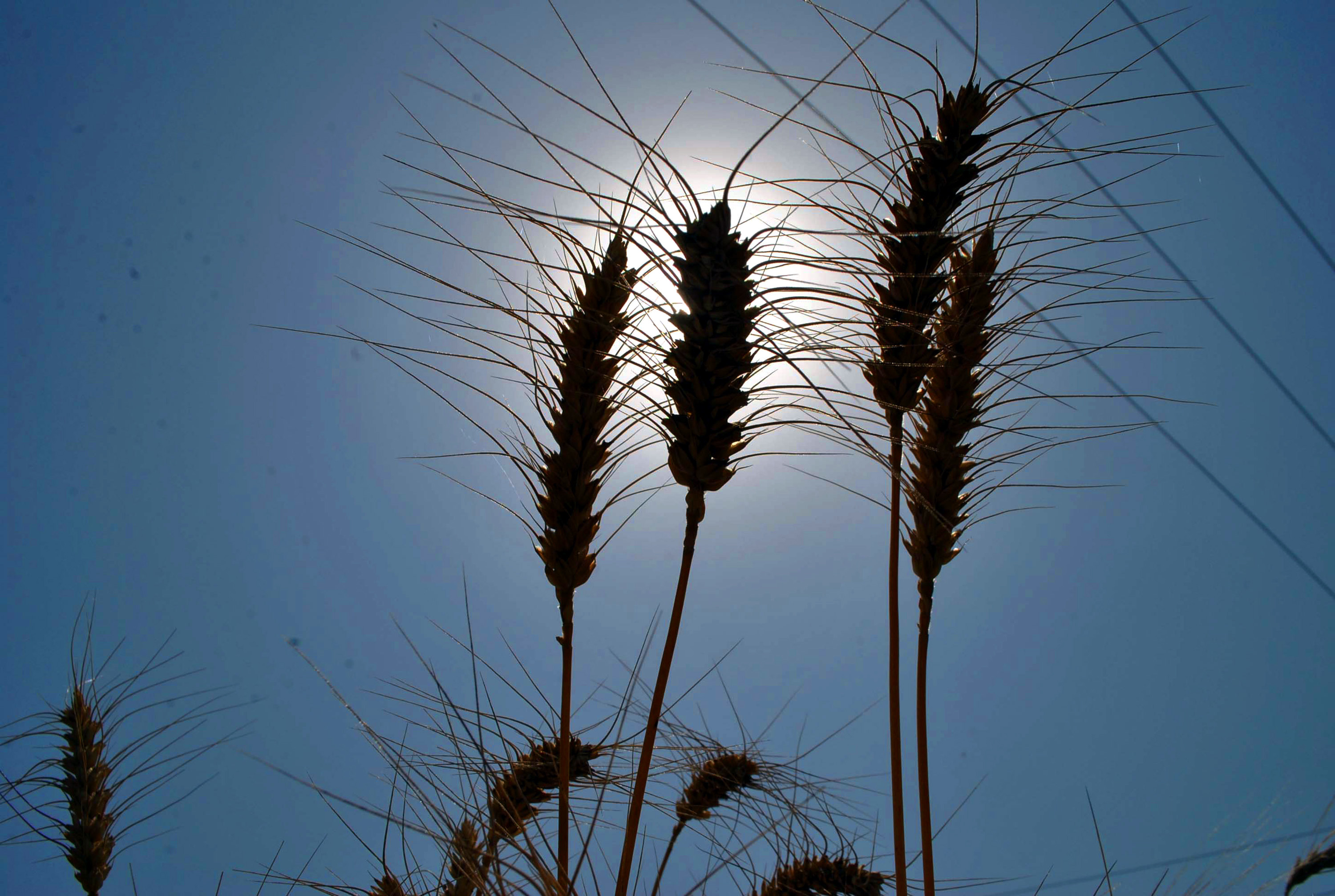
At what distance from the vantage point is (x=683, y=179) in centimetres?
96

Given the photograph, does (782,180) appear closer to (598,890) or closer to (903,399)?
(903,399)

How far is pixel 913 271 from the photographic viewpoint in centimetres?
108

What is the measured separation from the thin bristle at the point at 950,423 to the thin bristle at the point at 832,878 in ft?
2.44

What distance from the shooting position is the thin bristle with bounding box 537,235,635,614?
3.16 ft

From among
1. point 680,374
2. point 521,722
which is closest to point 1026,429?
point 680,374

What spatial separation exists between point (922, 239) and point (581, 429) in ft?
2.09

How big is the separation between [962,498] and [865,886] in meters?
0.91

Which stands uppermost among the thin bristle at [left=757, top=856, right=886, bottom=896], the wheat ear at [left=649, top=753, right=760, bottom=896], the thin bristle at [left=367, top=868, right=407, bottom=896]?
the wheat ear at [left=649, top=753, right=760, bottom=896]

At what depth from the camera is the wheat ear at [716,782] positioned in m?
1.57

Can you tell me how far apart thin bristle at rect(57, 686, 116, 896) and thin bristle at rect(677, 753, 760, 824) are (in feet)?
4.95

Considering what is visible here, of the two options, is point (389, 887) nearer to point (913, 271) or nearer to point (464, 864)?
point (464, 864)

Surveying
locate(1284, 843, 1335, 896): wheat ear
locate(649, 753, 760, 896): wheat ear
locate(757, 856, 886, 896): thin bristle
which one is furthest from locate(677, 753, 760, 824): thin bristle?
locate(1284, 843, 1335, 896): wheat ear

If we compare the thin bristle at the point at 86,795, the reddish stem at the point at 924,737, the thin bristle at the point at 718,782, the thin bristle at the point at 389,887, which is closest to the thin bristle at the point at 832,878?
the thin bristle at the point at 718,782

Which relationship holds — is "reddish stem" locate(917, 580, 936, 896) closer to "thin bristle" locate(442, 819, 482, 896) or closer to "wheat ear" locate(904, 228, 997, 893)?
"wheat ear" locate(904, 228, 997, 893)
